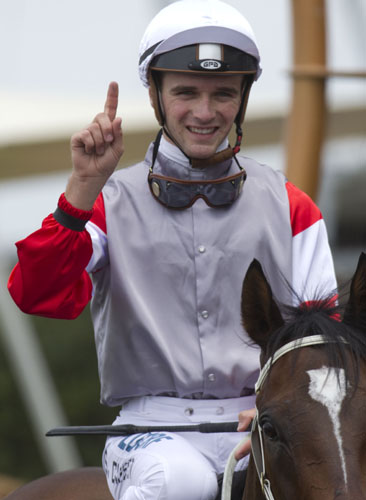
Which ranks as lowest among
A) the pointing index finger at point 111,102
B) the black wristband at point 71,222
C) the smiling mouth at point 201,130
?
the black wristband at point 71,222

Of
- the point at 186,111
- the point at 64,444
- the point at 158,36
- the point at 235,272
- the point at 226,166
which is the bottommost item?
the point at 64,444

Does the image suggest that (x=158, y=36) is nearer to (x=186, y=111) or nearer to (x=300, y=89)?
(x=186, y=111)

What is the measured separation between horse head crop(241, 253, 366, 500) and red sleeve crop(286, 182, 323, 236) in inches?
21.2

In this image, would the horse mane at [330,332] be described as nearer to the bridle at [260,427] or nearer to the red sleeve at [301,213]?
the bridle at [260,427]

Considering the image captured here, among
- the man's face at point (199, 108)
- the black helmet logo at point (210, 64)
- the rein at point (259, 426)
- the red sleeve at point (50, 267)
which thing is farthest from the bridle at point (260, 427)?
the black helmet logo at point (210, 64)

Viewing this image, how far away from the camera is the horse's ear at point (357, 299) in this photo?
241 cm

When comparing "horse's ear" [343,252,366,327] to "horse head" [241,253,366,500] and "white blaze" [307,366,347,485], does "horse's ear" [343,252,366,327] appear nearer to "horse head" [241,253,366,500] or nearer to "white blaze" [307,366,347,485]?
"horse head" [241,253,366,500]

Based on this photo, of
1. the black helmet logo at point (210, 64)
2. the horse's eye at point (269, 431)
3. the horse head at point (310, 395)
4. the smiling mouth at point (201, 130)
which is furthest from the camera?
the smiling mouth at point (201, 130)

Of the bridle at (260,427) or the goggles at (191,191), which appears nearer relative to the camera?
the bridle at (260,427)

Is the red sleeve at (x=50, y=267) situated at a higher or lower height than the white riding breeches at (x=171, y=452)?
higher

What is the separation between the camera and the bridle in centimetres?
232

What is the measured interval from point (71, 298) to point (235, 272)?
53 cm

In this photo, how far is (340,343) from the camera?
7.55ft

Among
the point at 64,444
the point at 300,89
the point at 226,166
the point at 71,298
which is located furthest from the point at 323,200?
the point at 64,444
